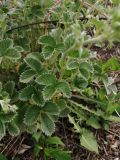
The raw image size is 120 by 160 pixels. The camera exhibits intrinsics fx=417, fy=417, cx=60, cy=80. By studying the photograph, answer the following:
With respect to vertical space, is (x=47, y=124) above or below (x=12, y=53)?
below

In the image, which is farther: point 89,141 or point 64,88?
point 89,141

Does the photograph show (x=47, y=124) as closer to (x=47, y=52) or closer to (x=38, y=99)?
(x=38, y=99)

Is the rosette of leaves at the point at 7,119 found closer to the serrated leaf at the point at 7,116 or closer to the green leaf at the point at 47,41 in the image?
the serrated leaf at the point at 7,116

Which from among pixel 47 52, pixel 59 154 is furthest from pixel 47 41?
pixel 59 154

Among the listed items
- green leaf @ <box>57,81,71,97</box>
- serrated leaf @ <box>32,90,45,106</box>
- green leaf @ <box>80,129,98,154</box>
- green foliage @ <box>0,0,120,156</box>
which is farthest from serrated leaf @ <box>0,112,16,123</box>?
green leaf @ <box>80,129,98,154</box>

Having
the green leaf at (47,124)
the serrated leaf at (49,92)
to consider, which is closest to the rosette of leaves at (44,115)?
the green leaf at (47,124)

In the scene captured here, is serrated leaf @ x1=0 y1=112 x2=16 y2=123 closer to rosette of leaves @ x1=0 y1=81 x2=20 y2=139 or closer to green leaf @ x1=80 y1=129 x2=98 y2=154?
rosette of leaves @ x1=0 y1=81 x2=20 y2=139

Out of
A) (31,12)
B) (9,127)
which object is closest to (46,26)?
(31,12)
